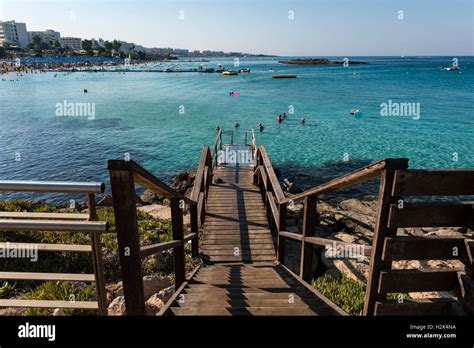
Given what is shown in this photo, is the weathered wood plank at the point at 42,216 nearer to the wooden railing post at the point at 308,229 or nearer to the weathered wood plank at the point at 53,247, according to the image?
the weathered wood plank at the point at 53,247

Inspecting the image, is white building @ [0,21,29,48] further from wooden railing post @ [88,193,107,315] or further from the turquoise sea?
wooden railing post @ [88,193,107,315]

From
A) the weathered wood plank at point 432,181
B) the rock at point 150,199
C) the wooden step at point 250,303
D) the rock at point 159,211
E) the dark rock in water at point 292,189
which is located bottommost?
the rock at point 150,199

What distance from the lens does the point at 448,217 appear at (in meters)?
2.27

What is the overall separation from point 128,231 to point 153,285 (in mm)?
3143

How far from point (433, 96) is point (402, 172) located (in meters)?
62.4

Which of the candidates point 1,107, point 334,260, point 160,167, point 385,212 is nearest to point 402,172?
point 385,212

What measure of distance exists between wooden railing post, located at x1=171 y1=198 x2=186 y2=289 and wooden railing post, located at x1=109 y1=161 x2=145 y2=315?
1.53m

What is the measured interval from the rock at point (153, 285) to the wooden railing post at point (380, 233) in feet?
11.9

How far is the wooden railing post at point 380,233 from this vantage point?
2.22 metres

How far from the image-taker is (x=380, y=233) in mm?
2357

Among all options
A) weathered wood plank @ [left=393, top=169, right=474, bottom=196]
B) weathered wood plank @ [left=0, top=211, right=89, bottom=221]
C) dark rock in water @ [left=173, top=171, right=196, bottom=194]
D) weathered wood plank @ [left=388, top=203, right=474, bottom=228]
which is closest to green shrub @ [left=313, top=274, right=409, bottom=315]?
weathered wood plank @ [left=388, top=203, right=474, bottom=228]

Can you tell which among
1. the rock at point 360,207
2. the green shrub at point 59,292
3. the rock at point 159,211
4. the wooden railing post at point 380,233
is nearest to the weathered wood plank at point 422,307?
the wooden railing post at point 380,233

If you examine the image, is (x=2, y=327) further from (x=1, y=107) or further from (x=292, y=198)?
(x=1, y=107)

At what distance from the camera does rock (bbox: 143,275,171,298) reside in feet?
16.1
